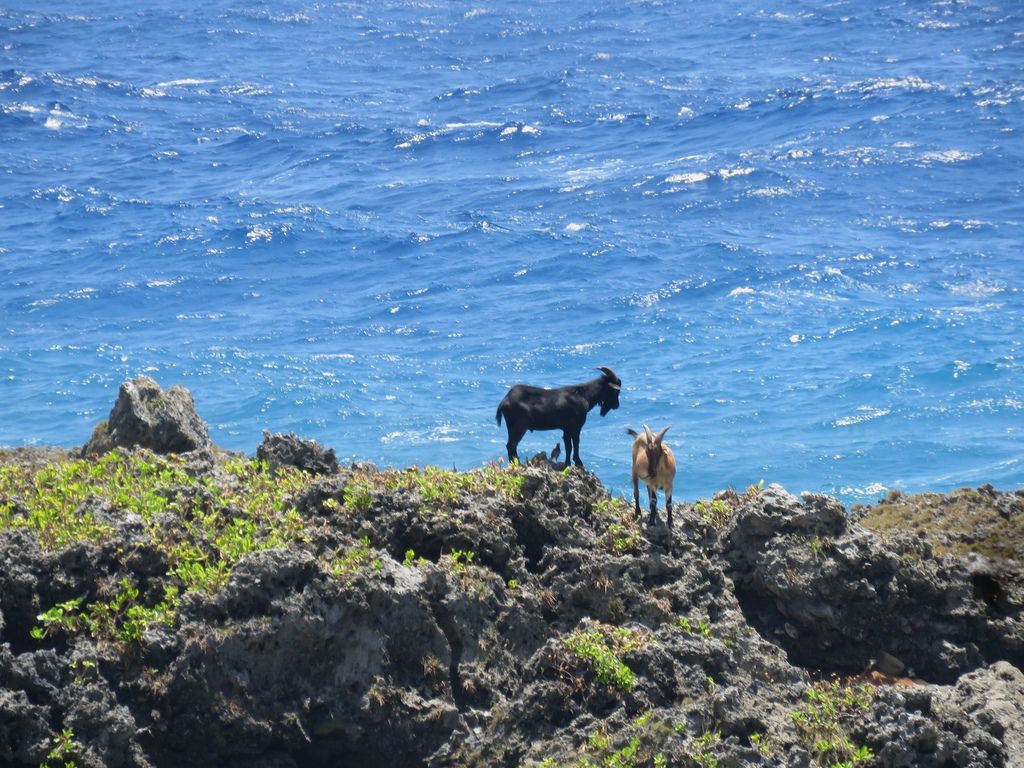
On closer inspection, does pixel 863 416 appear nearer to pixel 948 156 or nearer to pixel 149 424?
pixel 948 156

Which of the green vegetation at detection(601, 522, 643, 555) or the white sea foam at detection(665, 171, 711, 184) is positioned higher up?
the green vegetation at detection(601, 522, 643, 555)

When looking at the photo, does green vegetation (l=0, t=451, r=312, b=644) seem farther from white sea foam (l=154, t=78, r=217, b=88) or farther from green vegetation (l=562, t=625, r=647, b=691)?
white sea foam (l=154, t=78, r=217, b=88)

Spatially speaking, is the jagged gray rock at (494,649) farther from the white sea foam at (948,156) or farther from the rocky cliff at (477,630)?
the white sea foam at (948,156)

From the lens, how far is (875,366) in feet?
87.1

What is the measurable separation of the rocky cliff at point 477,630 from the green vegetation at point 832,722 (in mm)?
19

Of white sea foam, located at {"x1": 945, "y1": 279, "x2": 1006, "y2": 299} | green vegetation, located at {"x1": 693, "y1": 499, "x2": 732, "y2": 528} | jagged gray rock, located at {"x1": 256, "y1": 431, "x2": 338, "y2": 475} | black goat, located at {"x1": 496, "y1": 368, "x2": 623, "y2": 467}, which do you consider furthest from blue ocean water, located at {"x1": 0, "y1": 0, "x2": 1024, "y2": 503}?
jagged gray rock, located at {"x1": 256, "y1": 431, "x2": 338, "y2": 475}

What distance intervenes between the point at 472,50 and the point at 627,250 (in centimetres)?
2596

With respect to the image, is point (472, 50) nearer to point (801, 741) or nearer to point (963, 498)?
point (963, 498)

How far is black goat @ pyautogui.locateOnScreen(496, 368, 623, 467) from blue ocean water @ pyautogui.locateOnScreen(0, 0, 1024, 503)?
23.9ft

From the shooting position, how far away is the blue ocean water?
81.1 feet

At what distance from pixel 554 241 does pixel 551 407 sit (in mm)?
19604

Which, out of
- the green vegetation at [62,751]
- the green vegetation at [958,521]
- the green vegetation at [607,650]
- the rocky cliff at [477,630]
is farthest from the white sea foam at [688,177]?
the green vegetation at [62,751]

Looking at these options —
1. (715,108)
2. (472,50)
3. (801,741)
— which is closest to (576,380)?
(801,741)

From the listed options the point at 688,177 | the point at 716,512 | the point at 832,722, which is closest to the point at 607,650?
the point at 832,722
